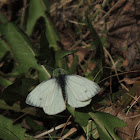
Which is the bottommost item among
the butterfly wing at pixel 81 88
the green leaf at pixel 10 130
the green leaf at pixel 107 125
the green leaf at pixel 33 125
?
the green leaf at pixel 107 125

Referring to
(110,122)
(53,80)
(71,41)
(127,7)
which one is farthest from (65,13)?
(110,122)

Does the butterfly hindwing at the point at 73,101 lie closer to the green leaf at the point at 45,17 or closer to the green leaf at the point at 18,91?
the green leaf at the point at 18,91

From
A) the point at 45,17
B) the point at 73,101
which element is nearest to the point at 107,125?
the point at 73,101

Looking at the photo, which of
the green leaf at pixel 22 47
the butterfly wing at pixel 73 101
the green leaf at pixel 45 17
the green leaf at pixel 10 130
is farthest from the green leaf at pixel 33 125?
the green leaf at pixel 45 17

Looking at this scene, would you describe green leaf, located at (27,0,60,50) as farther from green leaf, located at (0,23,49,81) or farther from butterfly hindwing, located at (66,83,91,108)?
butterfly hindwing, located at (66,83,91,108)

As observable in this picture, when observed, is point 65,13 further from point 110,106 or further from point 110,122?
point 110,122
